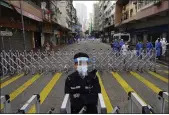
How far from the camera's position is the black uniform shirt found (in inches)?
121

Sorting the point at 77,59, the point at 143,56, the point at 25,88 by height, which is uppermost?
the point at 77,59

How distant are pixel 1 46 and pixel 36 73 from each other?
5.74 metres

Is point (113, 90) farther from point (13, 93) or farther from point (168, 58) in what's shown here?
point (168, 58)

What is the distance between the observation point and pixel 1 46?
52.1ft

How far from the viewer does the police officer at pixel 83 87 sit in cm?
308

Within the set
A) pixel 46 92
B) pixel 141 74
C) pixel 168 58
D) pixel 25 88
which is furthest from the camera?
pixel 168 58

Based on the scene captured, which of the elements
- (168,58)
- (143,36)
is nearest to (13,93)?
(168,58)

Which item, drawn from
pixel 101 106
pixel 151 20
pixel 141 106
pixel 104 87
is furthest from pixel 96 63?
pixel 151 20

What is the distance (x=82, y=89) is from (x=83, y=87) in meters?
0.03

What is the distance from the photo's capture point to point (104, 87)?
8.42 metres

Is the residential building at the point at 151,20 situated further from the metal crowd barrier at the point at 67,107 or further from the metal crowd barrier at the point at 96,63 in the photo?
the metal crowd barrier at the point at 67,107

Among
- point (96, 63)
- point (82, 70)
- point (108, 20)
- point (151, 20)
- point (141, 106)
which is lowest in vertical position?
point (96, 63)

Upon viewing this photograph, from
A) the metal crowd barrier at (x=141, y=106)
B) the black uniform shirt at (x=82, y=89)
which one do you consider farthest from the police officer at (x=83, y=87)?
the metal crowd barrier at (x=141, y=106)

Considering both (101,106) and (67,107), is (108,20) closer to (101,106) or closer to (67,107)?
(67,107)
